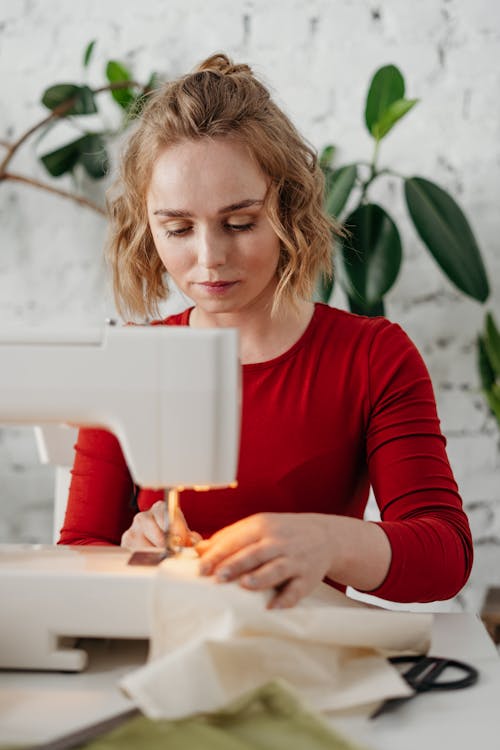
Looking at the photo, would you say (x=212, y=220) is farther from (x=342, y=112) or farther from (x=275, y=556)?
(x=342, y=112)

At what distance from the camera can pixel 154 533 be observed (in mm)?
1145

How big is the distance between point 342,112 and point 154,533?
1.75 meters

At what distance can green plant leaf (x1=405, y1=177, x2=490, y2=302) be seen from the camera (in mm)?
2250

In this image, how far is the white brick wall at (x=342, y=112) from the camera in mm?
2545

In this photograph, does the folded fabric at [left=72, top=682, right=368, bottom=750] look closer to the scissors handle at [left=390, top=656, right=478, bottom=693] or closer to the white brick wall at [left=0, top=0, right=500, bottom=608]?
the scissors handle at [left=390, top=656, right=478, bottom=693]

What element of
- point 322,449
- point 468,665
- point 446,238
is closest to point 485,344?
point 446,238

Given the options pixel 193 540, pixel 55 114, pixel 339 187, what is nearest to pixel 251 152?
pixel 193 540

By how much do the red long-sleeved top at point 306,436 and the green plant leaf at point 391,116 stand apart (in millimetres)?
936

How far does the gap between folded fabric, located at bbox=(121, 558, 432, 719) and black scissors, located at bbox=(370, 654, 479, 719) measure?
0.04 ft

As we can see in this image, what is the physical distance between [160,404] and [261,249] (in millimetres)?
413

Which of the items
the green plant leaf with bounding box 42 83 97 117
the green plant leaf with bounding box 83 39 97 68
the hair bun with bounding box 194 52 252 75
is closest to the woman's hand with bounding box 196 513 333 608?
the hair bun with bounding box 194 52 252 75

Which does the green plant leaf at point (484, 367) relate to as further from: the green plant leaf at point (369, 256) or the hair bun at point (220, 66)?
the hair bun at point (220, 66)

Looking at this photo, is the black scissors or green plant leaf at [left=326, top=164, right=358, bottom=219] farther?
green plant leaf at [left=326, top=164, right=358, bottom=219]

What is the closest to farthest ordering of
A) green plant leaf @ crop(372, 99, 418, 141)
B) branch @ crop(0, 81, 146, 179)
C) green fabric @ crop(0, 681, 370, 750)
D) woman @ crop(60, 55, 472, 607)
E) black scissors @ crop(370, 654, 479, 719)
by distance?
green fabric @ crop(0, 681, 370, 750), black scissors @ crop(370, 654, 479, 719), woman @ crop(60, 55, 472, 607), green plant leaf @ crop(372, 99, 418, 141), branch @ crop(0, 81, 146, 179)
